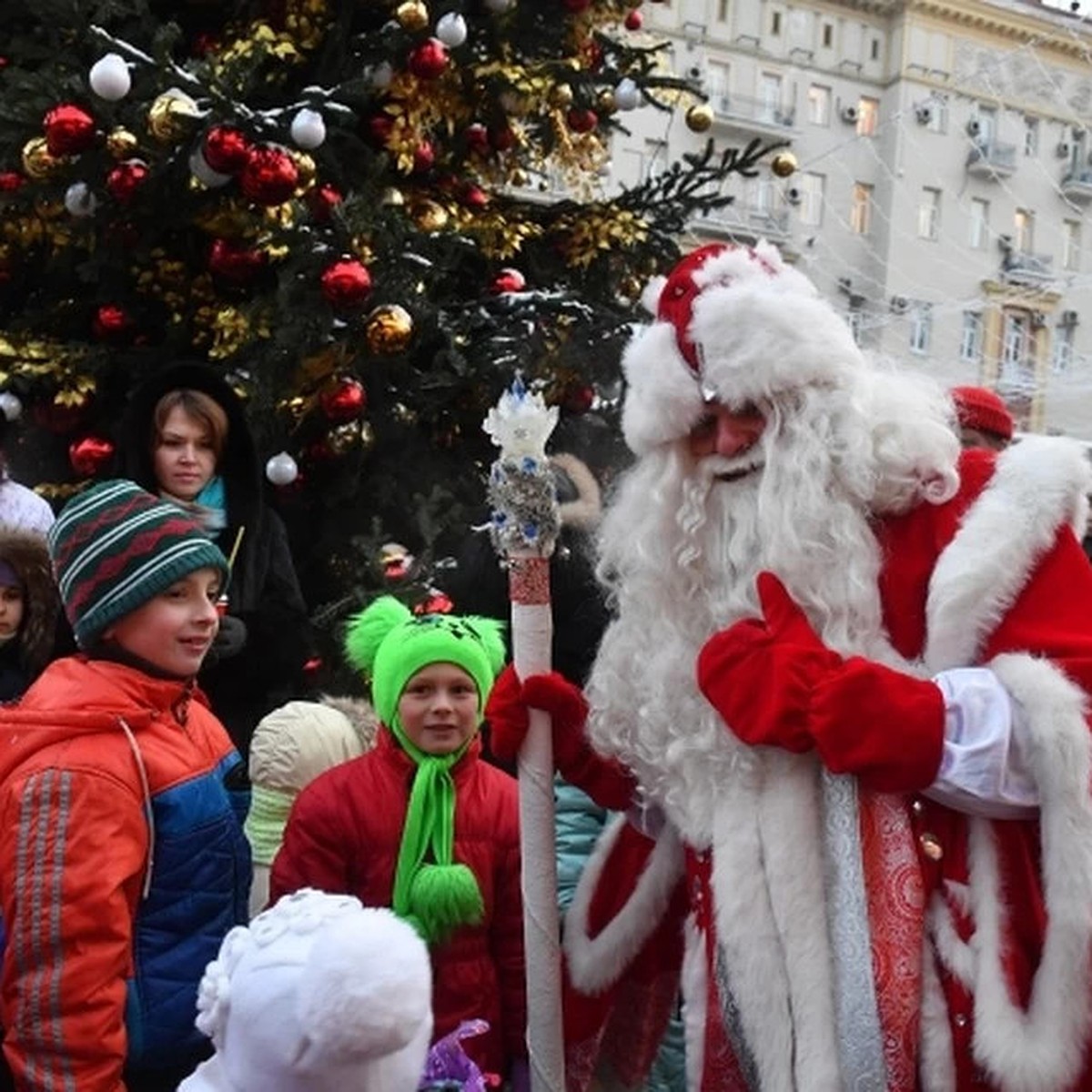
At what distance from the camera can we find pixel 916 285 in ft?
63.4

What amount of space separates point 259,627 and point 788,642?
2100 millimetres

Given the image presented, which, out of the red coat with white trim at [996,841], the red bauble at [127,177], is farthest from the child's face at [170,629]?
the red bauble at [127,177]

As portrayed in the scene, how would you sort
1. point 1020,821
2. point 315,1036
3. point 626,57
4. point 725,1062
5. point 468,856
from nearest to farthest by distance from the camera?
point 315,1036 < point 1020,821 < point 725,1062 < point 468,856 < point 626,57

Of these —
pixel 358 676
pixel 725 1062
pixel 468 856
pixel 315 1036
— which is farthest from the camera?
pixel 358 676

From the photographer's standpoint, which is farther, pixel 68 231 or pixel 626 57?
pixel 626 57

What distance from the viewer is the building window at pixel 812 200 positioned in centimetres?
2278

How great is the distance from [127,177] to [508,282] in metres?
1.54

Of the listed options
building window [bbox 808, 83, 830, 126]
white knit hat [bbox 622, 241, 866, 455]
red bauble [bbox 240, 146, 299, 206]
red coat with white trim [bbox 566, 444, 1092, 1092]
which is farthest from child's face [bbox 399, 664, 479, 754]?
building window [bbox 808, 83, 830, 126]

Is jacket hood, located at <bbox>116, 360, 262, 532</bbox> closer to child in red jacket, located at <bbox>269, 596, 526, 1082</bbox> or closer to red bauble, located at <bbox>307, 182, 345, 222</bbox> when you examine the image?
red bauble, located at <bbox>307, 182, 345, 222</bbox>

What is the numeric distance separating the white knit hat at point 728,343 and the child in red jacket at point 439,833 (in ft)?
2.41

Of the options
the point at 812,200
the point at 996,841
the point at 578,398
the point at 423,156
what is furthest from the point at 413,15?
the point at 812,200

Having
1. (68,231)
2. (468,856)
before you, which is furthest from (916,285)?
(468,856)

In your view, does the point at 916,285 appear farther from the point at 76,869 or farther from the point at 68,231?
the point at 76,869

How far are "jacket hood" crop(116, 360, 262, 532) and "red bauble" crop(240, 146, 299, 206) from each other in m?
0.57
